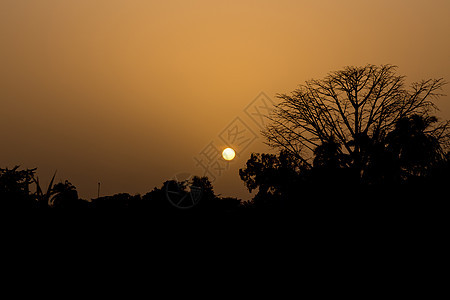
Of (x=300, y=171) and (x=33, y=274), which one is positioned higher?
(x=300, y=171)

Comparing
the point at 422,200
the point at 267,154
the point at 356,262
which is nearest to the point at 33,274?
the point at 356,262

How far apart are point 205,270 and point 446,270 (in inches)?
219

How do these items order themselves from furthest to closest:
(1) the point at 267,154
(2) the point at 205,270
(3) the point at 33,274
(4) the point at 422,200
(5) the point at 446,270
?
(1) the point at 267,154, (4) the point at 422,200, (2) the point at 205,270, (3) the point at 33,274, (5) the point at 446,270

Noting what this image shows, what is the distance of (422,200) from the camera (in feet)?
37.1

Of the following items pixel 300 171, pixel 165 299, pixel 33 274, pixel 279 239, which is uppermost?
pixel 300 171

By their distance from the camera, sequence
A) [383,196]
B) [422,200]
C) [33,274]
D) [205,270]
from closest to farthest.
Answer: [33,274], [205,270], [422,200], [383,196]

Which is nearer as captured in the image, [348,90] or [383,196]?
[383,196]

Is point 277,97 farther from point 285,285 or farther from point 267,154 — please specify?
point 285,285

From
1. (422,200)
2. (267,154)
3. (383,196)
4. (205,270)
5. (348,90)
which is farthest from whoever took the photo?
(267,154)

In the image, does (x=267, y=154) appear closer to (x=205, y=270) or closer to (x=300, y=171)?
(x=300, y=171)

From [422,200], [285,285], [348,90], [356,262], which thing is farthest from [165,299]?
[348,90]

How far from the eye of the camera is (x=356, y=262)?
9953mm

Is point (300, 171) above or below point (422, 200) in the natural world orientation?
above

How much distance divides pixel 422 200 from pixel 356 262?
2.94 meters
